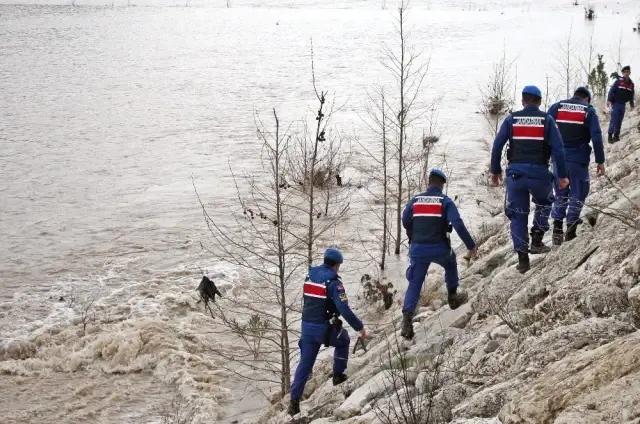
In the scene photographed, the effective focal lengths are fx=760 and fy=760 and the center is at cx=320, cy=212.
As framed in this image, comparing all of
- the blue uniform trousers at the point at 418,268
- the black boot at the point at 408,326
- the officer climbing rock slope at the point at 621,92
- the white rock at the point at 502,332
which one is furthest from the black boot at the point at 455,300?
the officer climbing rock slope at the point at 621,92

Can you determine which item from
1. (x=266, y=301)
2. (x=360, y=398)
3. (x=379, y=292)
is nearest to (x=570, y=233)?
(x=360, y=398)

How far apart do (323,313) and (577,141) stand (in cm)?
332

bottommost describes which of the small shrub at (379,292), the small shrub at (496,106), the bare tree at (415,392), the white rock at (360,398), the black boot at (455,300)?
the small shrub at (379,292)

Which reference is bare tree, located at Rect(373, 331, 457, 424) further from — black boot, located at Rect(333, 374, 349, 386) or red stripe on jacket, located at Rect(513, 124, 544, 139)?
red stripe on jacket, located at Rect(513, 124, 544, 139)

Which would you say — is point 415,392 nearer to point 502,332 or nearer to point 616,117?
point 502,332

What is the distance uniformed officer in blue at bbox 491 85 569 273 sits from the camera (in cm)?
712

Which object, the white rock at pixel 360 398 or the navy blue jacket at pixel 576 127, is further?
the navy blue jacket at pixel 576 127

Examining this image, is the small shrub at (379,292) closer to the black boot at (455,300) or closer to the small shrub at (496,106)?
the black boot at (455,300)

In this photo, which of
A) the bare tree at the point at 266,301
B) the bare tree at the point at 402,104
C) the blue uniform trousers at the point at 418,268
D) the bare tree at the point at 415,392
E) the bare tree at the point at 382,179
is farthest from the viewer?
the bare tree at the point at 382,179

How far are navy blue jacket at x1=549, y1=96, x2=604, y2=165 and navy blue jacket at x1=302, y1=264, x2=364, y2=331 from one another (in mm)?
2981

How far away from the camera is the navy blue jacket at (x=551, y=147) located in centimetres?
712

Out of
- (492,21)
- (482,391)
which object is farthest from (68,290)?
(492,21)

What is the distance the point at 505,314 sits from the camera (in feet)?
20.9

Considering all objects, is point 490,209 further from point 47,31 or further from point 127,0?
point 127,0
